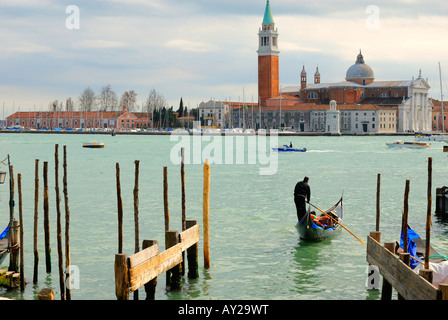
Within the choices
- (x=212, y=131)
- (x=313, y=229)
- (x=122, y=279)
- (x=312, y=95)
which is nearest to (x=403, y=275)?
(x=122, y=279)

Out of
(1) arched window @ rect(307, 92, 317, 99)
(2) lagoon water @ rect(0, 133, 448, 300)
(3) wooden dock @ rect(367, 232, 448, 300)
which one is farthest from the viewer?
(1) arched window @ rect(307, 92, 317, 99)

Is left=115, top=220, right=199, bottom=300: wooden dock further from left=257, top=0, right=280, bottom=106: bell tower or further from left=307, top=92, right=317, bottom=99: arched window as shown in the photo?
left=307, top=92, right=317, bottom=99: arched window

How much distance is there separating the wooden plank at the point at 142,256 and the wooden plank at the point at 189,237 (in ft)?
3.29

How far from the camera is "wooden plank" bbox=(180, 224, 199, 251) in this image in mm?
8523

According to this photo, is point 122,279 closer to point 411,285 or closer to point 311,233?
point 411,285

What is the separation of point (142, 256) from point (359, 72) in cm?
9664

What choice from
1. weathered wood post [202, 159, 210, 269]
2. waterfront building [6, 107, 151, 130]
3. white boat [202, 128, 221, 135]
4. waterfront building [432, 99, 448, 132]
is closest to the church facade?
waterfront building [432, 99, 448, 132]

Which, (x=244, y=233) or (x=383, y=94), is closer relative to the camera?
(x=244, y=233)

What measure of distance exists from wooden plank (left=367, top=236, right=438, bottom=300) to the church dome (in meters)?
95.0

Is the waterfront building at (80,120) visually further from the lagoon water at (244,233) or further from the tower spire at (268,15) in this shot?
the lagoon water at (244,233)

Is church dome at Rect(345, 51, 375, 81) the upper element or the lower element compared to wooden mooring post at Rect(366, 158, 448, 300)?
upper

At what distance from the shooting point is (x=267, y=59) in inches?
3782

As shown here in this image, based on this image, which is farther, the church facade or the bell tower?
the bell tower

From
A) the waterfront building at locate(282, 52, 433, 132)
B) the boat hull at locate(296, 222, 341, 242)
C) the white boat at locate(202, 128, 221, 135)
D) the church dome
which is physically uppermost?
the church dome
